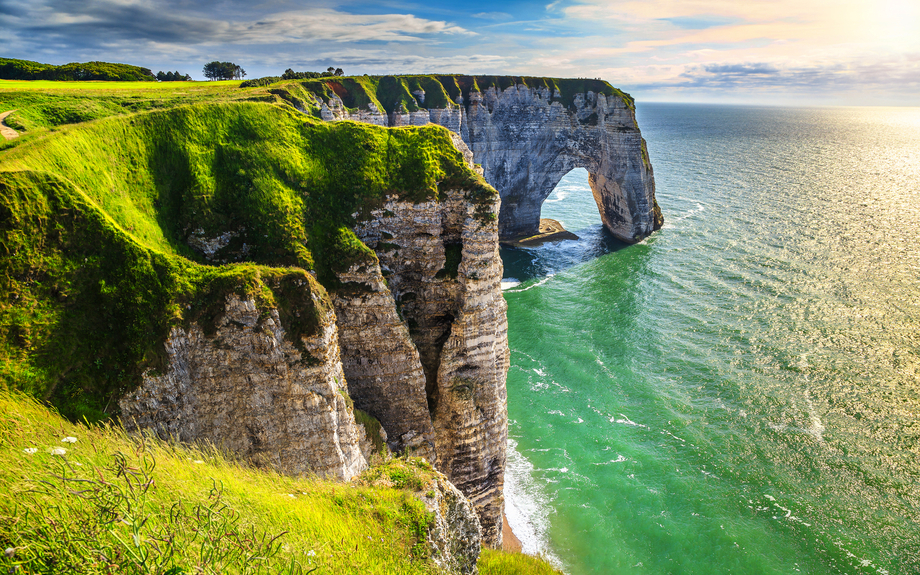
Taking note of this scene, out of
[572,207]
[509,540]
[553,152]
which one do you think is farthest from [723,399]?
[572,207]

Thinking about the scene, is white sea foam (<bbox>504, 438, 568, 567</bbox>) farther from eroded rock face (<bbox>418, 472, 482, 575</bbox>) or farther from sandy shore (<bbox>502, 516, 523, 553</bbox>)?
eroded rock face (<bbox>418, 472, 482, 575</bbox>)

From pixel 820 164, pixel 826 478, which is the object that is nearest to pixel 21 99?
pixel 826 478

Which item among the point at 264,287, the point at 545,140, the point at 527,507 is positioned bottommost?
the point at 527,507

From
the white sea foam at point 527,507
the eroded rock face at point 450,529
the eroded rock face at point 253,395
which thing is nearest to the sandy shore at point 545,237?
the white sea foam at point 527,507

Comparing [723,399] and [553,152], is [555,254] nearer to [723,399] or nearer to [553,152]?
[553,152]

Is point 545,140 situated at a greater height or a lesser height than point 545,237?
greater

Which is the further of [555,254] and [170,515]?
[555,254]

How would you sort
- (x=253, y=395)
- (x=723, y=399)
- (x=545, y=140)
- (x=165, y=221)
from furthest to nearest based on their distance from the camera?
(x=545, y=140), (x=723, y=399), (x=165, y=221), (x=253, y=395)
